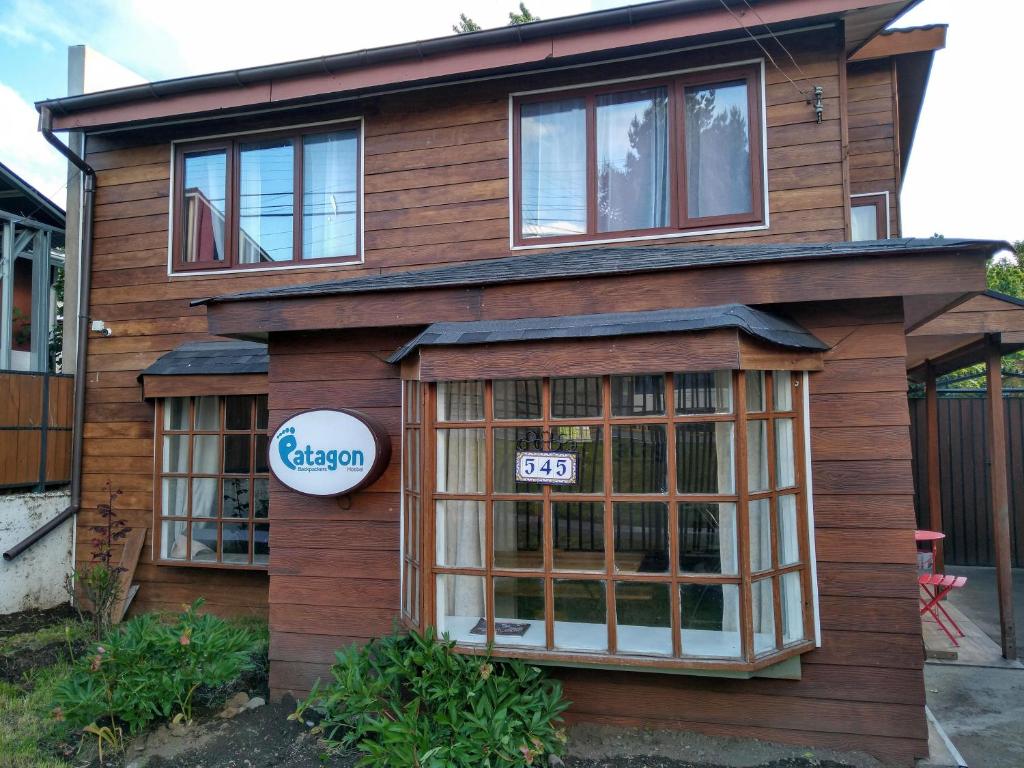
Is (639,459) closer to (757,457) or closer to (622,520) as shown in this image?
(622,520)

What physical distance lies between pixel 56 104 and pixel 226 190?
1.71 m

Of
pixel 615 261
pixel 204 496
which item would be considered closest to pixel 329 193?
pixel 204 496

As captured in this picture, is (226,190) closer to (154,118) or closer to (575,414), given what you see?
(154,118)

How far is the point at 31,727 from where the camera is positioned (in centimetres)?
420

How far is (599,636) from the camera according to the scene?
3.58m

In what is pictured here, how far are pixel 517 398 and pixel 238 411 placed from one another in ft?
11.2

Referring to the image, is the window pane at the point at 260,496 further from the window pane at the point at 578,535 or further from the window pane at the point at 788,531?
the window pane at the point at 788,531

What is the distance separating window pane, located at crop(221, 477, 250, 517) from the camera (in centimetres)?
605

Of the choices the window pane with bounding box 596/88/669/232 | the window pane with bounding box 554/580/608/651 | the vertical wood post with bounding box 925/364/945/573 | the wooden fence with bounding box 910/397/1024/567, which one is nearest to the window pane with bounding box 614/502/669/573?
the window pane with bounding box 554/580/608/651

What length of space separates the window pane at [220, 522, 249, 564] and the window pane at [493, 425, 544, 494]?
3.24 m

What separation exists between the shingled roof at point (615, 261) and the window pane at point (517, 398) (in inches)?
24.6

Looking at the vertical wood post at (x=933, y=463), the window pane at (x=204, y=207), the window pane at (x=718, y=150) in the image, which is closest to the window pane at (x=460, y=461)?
the window pane at (x=718, y=150)

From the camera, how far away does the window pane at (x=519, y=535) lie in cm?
367

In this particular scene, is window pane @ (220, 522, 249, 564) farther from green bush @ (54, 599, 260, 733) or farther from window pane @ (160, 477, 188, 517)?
green bush @ (54, 599, 260, 733)
